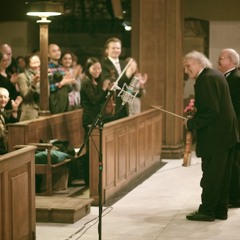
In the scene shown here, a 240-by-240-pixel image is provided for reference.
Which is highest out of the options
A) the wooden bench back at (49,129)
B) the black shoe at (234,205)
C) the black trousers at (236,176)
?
the wooden bench back at (49,129)

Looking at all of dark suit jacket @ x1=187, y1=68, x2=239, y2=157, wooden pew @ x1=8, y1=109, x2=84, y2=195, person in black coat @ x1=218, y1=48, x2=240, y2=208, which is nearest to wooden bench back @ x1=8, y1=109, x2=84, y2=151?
wooden pew @ x1=8, y1=109, x2=84, y2=195

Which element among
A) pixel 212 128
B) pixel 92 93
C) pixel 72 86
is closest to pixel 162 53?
pixel 72 86

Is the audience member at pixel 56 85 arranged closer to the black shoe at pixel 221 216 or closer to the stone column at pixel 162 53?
the stone column at pixel 162 53

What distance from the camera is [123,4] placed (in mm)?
18000

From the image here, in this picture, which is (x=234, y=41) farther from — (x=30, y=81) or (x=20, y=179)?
(x=20, y=179)

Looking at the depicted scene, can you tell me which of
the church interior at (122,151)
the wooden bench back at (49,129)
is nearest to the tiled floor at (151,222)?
the church interior at (122,151)

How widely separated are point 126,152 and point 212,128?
2.51 m

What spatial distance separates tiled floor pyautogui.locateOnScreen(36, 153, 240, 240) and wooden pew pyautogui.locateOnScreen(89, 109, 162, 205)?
9.0 inches

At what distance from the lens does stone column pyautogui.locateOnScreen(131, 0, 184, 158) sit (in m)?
13.4

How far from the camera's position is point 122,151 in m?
10.2

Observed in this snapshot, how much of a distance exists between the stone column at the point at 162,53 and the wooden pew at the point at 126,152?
Result: 1.73 ft

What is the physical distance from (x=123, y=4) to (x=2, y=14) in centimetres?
285

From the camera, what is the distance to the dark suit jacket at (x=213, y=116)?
8023mm

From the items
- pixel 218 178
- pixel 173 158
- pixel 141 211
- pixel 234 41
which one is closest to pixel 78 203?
pixel 141 211
